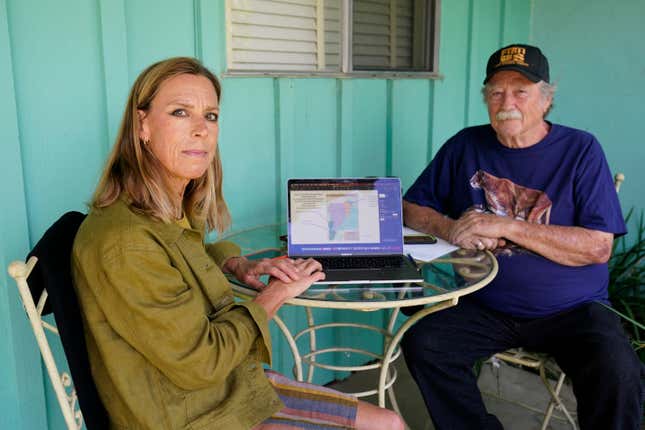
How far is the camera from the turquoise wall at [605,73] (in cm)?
332

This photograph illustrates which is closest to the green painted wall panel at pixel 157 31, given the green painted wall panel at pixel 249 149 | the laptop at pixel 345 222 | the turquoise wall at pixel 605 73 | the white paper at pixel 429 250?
the green painted wall panel at pixel 249 149

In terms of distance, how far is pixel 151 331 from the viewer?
1.28m

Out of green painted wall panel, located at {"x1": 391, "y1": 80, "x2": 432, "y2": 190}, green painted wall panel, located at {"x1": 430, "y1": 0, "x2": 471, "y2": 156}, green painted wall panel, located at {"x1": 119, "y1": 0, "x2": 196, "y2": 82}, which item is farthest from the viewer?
green painted wall panel, located at {"x1": 430, "y1": 0, "x2": 471, "y2": 156}

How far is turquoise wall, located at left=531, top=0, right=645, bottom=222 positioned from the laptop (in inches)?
78.2

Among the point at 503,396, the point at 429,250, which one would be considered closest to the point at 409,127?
the point at 429,250

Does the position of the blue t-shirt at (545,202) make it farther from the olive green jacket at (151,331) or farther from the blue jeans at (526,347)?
the olive green jacket at (151,331)

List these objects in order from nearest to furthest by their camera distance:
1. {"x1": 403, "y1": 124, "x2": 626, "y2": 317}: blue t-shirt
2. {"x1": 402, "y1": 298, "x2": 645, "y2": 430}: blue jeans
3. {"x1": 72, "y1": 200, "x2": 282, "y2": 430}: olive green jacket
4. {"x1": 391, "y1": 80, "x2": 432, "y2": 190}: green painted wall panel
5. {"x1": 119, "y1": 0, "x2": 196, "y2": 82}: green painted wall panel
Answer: {"x1": 72, "y1": 200, "x2": 282, "y2": 430}: olive green jacket
{"x1": 402, "y1": 298, "x2": 645, "y2": 430}: blue jeans
{"x1": 119, "y1": 0, "x2": 196, "y2": 82}: green painted wall panel
{"x1": 403, "y1": 124, "x2": 626, "y2": 317}: blue t-shirt
{"x1": 391, "y1": 80, "x2": 432, "y2": 190}: green painted wall panel

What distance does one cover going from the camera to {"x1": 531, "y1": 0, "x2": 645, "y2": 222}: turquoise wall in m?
3.32

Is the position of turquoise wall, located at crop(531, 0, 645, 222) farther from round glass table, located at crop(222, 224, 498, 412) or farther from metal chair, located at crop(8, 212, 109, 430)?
Result: metal chair, located at crop(8, 212, 109, 430)

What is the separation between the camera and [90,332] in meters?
1.36

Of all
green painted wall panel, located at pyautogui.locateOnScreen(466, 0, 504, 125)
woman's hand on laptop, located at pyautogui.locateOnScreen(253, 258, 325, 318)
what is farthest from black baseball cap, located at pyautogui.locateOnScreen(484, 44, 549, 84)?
woman's hand on laptop, located at pyautogui.locateOnScreen(253, 258, 325, 318)

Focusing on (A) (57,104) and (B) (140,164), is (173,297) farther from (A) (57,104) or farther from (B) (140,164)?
(A) (57,104)

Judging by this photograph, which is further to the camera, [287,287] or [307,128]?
[307,128]

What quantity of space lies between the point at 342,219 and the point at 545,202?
2.78 ft
